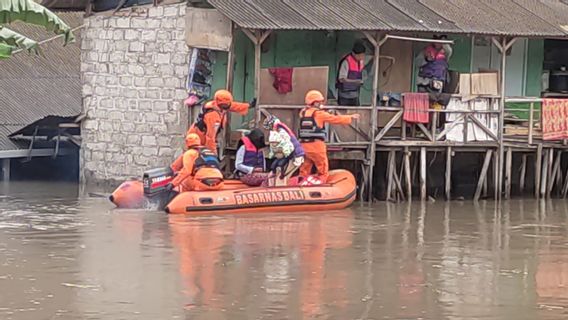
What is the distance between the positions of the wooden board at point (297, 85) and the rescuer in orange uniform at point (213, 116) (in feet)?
3.52

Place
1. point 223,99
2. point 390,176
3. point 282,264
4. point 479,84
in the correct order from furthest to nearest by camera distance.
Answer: point 479,84 → point 390,176 → point 223,99 → point 282,264

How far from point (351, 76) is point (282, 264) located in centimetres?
755

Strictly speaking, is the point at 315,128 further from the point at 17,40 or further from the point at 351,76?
the point at 17,40

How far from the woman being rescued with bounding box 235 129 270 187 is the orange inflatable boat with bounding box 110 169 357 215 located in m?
0.34

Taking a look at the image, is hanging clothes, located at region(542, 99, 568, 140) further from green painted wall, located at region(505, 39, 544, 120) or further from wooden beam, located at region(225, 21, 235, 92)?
wooden beam, located at region(225, 21, 235, 92)

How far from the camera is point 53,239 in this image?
50.9 ft

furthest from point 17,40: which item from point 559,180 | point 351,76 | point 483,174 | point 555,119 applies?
point 559,180

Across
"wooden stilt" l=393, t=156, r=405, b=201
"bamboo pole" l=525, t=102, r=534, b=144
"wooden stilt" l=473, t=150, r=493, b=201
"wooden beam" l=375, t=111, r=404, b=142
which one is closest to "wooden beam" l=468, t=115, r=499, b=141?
"wooden stilt" l=473, t=150, r=493, b=201

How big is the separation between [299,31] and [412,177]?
3.53 m

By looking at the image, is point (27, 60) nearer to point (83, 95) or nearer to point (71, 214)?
point (83, 95)

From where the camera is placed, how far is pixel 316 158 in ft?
63.8

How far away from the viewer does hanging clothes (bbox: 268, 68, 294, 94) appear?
66.9 ft

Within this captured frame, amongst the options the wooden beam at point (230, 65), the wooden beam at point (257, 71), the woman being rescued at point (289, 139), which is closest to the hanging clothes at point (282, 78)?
the wooden beam at point (257, 71)

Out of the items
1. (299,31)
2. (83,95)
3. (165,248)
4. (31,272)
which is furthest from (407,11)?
(31,272)
